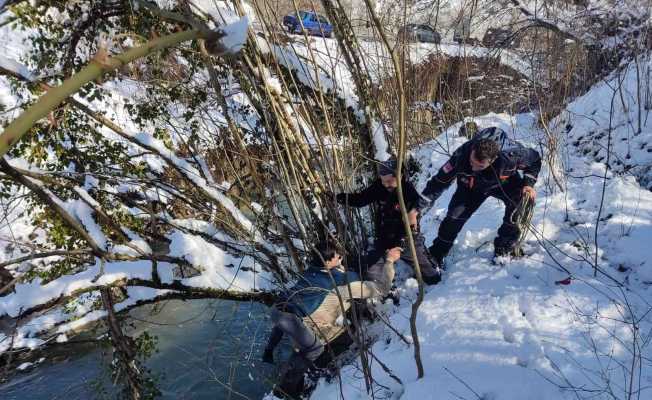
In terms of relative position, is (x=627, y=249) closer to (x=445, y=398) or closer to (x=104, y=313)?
(x=445, y=398)

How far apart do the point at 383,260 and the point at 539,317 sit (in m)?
1.25

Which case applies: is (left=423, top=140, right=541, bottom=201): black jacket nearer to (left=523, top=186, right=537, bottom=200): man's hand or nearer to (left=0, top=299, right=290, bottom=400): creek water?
(left=523, top=186, right=537, bottom=200): man's hand

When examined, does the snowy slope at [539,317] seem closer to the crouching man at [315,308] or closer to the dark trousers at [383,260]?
the dark trousers at [383,260]

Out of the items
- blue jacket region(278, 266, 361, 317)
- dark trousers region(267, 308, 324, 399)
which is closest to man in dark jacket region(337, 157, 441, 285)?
blue jacket region(278, 266, 361, 317)

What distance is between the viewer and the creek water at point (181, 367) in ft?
14.4

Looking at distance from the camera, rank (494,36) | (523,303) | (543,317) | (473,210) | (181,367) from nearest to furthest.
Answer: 1. (543,317)
2. (523,303)
3. (473,210)
4. (181,367)
5. (494,36)

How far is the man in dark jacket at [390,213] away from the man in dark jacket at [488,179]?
254mm

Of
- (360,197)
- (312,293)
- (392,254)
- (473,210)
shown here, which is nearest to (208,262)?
(312,293)

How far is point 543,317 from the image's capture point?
2748mm

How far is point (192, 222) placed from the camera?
13.9ft

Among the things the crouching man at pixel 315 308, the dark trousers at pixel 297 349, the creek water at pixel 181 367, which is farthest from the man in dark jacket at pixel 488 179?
the creek water at pixel 181 367

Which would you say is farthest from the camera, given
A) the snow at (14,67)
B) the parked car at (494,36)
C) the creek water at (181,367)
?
the parked car at (494,36)

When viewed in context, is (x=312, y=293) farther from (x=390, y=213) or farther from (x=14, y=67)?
(x=14, y=67)

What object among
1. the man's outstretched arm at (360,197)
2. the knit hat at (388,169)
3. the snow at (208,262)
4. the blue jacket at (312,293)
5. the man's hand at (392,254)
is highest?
the knit hat at (388,169)
